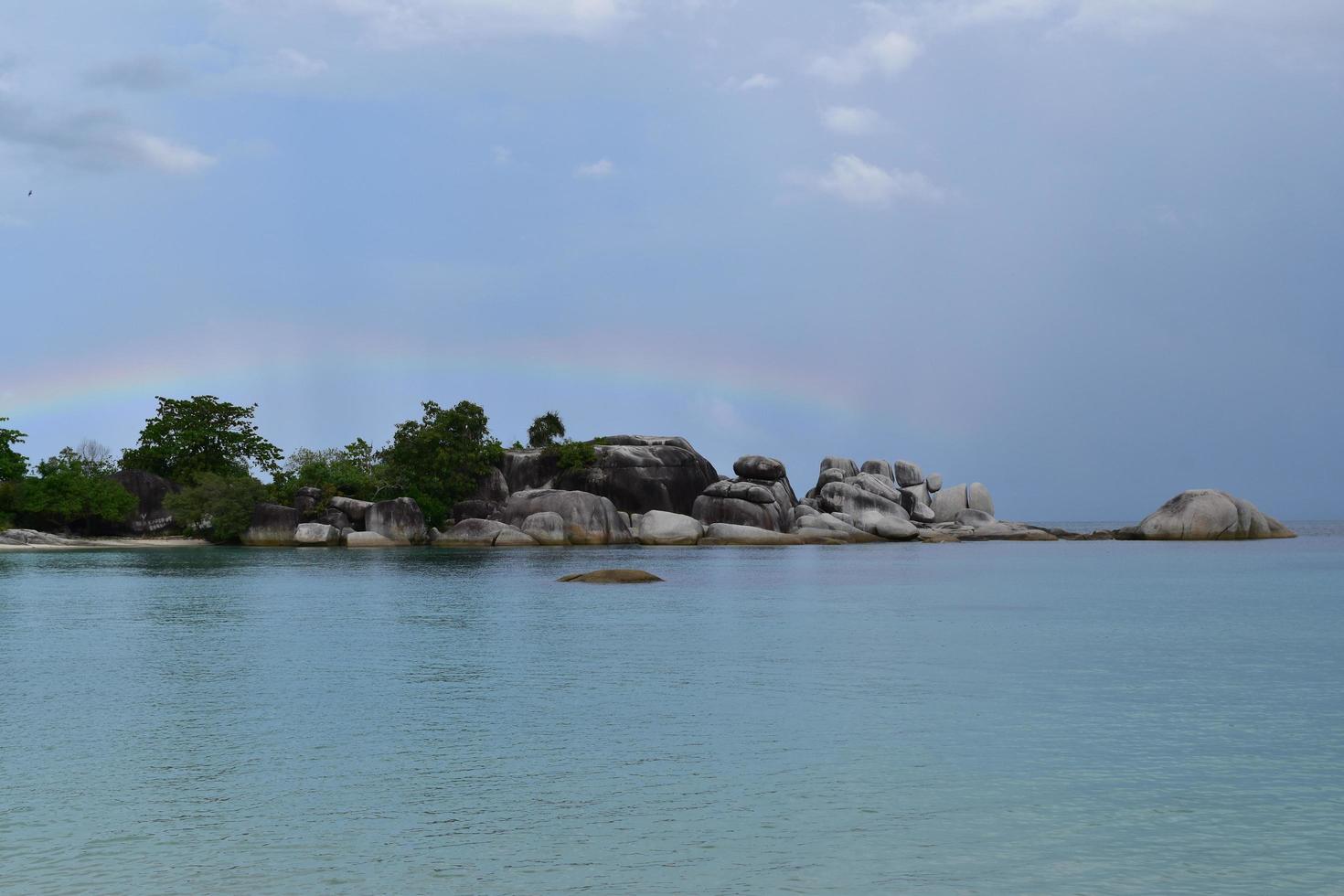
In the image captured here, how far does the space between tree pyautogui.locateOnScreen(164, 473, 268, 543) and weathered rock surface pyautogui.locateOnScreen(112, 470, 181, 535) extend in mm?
3072

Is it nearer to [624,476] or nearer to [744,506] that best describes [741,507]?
[744,506]

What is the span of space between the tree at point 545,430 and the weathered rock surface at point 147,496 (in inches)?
969

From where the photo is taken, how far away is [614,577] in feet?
138

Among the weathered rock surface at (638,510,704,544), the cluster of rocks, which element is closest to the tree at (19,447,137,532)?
the cluster of rocks

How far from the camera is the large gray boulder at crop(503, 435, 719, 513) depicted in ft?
266

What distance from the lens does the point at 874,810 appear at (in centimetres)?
1077

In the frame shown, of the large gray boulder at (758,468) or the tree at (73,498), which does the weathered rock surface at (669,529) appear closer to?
the large gray boulder at (758,468)

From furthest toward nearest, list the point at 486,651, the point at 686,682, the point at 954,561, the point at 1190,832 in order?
the point at 954,561, the point at 486,651, the point at 686,682, the point at 1190,832

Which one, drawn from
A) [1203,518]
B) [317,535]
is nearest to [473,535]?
[317,535]

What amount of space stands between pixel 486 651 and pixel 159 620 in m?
10.8

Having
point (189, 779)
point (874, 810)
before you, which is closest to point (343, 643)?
point (189, 779)

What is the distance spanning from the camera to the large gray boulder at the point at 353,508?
2881 inches

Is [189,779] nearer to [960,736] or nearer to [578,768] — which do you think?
[578,768]

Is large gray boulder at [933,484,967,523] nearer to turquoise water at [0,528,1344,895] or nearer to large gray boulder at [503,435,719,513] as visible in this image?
large gray boulder at [503,435,719,513]
